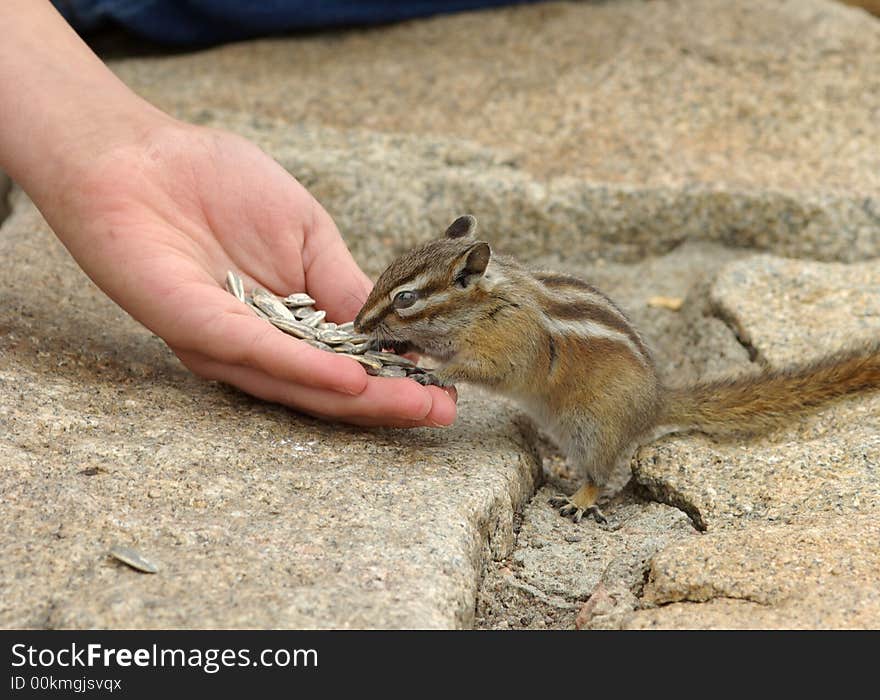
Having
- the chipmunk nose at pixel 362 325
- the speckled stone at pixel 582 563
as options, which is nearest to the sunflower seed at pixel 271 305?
the chipmunk nose at pixel 362 325

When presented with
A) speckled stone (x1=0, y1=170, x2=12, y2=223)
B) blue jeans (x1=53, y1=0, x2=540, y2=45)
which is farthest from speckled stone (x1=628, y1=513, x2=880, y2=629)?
blue jeans (x1=53, y1=0, x2=540, y2=45)

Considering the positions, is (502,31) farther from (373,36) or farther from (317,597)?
(317,597)

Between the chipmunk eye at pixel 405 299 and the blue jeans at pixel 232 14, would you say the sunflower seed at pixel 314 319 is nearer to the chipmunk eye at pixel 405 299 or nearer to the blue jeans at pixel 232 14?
the chipmunk eye at pixel 405 299

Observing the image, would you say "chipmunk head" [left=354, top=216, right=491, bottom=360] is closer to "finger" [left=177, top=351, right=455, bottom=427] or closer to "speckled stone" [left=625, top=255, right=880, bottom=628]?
"finger" [left=177, top=351, right=455, bottom=427]

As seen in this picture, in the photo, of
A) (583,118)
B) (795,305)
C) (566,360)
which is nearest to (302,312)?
(566,360)

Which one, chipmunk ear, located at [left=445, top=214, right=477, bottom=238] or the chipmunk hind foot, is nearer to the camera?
the chipmunk hind foot

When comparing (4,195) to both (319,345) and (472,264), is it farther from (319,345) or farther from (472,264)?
(472,264)
